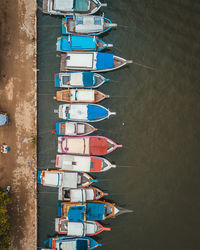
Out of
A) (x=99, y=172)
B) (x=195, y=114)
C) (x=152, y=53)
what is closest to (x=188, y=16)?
(x=152, y=53)

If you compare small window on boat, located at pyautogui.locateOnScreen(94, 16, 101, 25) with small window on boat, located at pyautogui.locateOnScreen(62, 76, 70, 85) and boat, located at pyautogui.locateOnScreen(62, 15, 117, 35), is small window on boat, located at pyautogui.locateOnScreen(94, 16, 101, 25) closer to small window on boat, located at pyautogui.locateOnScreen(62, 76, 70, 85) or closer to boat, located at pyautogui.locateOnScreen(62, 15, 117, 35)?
boat, located at pyautogui.locateOnScreen(62, 15, 117, 35)

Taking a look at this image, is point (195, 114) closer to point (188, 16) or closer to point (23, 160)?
point (188, 16)

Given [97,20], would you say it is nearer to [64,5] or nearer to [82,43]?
[82,43]

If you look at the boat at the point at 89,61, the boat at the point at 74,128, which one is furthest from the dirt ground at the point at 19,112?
the boat at the point at 89,61

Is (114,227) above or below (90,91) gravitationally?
below

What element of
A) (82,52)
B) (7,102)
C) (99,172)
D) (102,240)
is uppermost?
(82,52)

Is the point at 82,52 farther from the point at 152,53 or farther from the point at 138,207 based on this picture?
the point at 138,207
